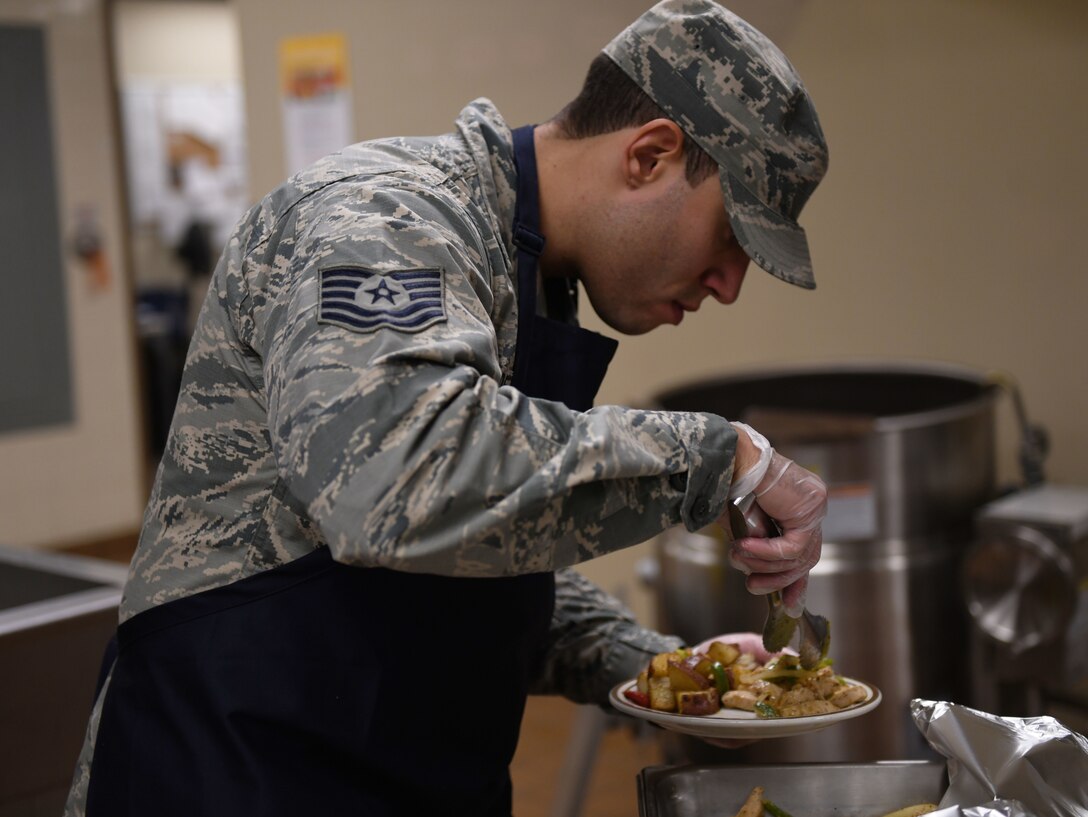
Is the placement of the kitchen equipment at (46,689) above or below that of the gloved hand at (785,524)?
below

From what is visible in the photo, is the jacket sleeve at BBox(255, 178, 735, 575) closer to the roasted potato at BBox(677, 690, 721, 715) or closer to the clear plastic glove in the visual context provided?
the clear plastic glove

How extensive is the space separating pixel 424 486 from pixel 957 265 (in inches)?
77.4

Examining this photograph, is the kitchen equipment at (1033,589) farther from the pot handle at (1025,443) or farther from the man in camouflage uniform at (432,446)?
the man in camouflage uniform at (432,446)

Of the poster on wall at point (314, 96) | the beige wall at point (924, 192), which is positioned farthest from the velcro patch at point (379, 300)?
the poster on wall at point (314, 96)

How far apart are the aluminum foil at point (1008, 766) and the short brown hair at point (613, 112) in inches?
19.5

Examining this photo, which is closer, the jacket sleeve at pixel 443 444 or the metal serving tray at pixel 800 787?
the jacket sleeve at pixel 443 444

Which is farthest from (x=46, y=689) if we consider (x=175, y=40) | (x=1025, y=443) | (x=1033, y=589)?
(x=175, y=40)

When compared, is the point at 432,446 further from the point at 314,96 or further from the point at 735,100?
the point at 314,96

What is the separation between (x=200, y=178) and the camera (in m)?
6.39

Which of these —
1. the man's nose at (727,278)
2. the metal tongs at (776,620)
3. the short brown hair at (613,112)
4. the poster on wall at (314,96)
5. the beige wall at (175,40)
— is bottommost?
the metal tongs at (776,620)

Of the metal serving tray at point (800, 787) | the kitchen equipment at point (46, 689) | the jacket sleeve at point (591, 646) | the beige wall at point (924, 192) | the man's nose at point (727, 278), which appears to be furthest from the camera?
the beige wall at point (924, 192)

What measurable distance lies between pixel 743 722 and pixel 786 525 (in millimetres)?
174

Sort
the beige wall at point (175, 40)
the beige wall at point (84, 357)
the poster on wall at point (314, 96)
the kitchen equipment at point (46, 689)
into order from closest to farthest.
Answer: the kitchen equipment at point (46, 689) → the poster on wall at point (314, 96) → the beige wall at point (84, 357) → the beige wall at point (175, 40)

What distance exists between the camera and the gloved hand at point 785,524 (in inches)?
39.2
